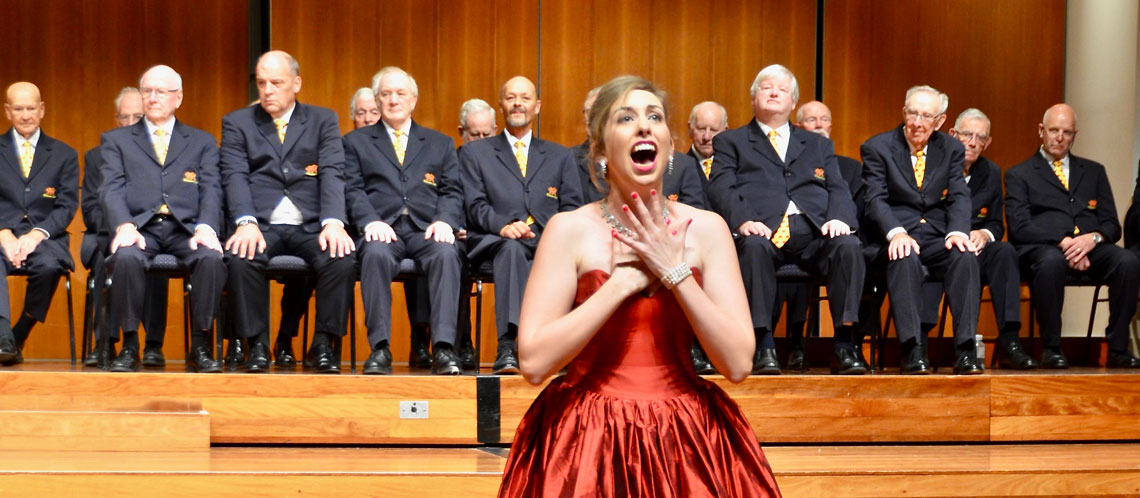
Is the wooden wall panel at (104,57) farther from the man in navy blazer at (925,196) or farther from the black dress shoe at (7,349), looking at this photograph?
the man in navy blazer at (925,196)

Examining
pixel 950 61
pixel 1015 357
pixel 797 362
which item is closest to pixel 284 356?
pixel 797 362

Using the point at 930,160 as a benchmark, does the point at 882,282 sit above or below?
below

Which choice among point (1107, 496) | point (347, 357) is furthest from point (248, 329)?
point (1107, 496)

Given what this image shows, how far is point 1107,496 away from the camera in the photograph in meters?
3.32

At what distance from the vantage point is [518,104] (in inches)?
189

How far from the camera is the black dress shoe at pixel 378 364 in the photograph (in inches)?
159

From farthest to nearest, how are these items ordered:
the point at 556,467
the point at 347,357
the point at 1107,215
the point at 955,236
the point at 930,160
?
the point at 347,357, the point at 1107,215, the point at 930,160, the point at 955,236, the point at 556,467

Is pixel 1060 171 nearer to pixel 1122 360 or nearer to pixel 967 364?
pixel 1122 360

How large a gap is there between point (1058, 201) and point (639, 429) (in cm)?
405

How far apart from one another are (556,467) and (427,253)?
101 inches

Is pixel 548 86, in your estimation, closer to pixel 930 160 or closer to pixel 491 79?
pixel 491 79

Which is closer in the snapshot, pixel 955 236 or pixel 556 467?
pixel 556 467

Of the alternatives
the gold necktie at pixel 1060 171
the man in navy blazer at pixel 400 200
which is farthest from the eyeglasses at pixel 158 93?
the gold necktie at pixel 1060 171

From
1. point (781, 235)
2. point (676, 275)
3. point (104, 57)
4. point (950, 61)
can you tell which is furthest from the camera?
point (950, 61)
